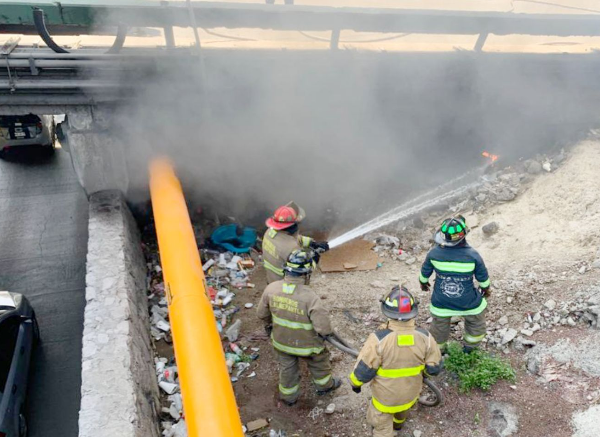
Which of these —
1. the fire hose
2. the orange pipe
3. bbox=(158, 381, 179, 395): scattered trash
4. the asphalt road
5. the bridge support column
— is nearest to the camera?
the orange pipe

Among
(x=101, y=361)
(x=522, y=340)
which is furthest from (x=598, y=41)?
(x=101, y=361)

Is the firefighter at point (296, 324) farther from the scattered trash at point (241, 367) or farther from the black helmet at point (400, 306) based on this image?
the black helmet at point (400, 306)

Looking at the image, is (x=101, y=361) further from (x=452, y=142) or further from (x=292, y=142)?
(x=452, y=142)

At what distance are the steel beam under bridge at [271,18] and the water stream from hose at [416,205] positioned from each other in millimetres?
2324

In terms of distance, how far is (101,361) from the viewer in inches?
182

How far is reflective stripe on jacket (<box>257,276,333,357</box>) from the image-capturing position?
4.80 metres

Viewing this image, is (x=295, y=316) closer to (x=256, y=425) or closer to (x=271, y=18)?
(x=256, y=425)

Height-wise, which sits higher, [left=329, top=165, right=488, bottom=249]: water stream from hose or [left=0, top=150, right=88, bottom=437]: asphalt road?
[left=329, top=165, right=488, bottom=249]: water stream from hose

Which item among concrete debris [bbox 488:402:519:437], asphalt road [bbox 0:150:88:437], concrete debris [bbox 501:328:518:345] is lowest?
asphalt road [bbox 0:150:88:437]

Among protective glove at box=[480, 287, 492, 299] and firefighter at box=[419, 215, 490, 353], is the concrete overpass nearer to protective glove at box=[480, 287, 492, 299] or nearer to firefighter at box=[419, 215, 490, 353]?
firefighter at box=[419, 215, 490, 353]

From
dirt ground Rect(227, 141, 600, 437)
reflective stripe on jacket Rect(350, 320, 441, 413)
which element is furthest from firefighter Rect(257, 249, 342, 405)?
reflective stripe on jacket Rect(350, 320, 441, 413)

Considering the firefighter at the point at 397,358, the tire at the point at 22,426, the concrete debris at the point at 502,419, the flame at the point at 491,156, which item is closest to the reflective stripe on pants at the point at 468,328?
the concrete debris at the point at 502,419

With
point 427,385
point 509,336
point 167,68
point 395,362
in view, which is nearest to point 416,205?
point 509,336

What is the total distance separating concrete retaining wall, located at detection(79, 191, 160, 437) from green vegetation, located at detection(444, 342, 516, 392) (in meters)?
2.91
